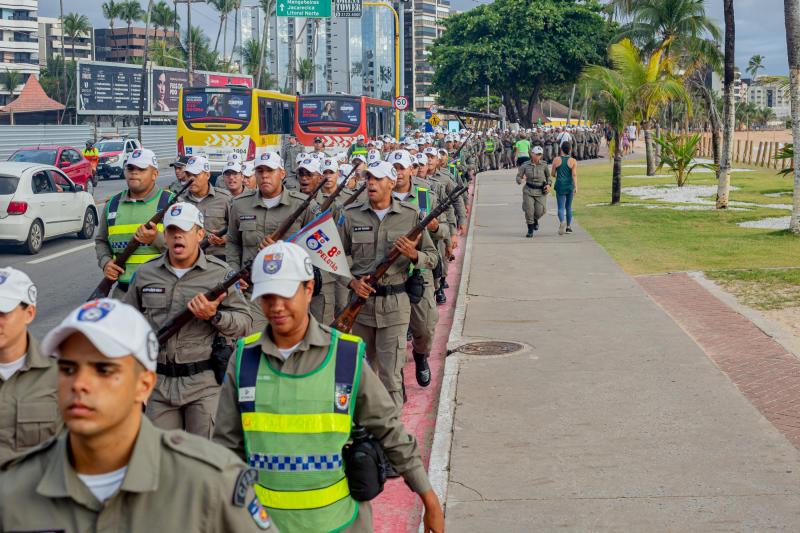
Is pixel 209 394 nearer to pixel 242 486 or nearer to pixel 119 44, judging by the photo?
pixel 242 486

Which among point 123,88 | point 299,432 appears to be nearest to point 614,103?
point 299,432

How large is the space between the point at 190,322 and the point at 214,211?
4419 millimetres

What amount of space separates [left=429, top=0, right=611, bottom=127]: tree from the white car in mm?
54449

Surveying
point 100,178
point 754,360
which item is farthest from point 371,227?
point 100,178

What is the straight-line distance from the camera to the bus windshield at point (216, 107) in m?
32.5

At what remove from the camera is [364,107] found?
38.8m

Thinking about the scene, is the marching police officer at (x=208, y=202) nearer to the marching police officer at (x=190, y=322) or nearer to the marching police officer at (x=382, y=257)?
the marching police officer at (x=382, y=257)

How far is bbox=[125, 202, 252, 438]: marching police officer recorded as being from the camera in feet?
20.0

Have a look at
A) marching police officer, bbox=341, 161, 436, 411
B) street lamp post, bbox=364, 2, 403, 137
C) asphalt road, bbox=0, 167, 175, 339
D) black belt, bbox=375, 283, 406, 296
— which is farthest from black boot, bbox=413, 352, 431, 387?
street lamp post, bbox=364, 2, 403, 137

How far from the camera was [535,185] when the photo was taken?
2122cm

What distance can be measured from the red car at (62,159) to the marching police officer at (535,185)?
14257 mm

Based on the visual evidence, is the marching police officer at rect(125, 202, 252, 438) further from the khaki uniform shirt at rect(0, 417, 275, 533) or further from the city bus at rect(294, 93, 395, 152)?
the city bus at rect(294, 93, 395, 152)

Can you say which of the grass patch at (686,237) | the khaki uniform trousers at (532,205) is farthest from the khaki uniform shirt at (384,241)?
the khaki uniform trousers at (532,205)

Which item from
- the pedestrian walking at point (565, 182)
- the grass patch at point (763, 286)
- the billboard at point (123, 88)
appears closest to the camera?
the grass patch at point (763, 286)
